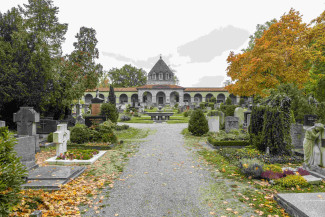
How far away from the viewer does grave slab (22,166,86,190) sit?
15.1 feet

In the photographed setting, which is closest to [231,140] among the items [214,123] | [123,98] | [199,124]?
[199,124]

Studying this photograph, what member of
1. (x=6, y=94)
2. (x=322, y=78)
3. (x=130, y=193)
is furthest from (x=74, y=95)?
(x=322, y=78)

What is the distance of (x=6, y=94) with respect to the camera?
490 inches

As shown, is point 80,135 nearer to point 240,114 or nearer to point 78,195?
point 78,195

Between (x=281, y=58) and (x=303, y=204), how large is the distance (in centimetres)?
1403

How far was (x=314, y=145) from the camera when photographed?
5762mm

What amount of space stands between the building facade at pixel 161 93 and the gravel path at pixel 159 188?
40.9 m

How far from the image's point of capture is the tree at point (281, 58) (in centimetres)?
1486

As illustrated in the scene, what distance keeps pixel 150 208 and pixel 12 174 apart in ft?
7.82

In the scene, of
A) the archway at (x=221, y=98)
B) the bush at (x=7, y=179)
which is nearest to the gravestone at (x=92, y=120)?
the bush at (x=7, y=179)

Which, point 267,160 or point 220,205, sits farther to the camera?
point 267,160

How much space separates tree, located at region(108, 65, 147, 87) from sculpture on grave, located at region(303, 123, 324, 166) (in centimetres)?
6234

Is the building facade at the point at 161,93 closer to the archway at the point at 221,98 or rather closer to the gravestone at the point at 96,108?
the archway at the point at 221,98

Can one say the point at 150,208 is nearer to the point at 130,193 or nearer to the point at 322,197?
the point at 130,193
